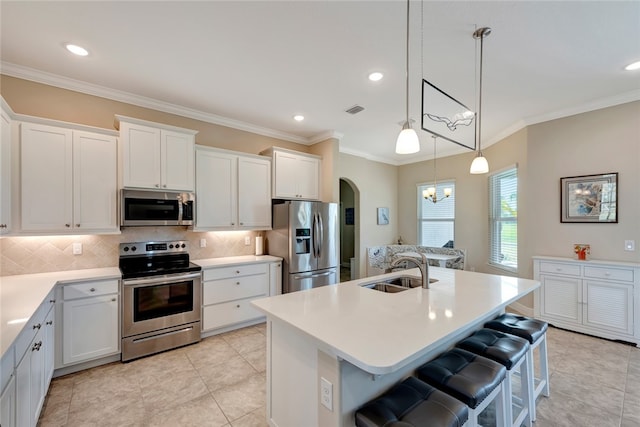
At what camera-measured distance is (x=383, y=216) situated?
6473 millimetres

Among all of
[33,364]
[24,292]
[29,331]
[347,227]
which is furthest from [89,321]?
[347,227]

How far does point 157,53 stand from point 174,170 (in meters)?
1.25

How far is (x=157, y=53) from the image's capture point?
2.43 m

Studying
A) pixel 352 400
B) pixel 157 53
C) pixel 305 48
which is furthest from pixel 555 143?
pixel 157 53

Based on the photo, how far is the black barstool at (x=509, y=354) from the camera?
1712 millimetres

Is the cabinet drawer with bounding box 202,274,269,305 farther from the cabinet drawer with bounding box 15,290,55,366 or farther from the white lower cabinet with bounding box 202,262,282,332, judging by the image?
the cabinet drawer with bounding box 15,290,55,366

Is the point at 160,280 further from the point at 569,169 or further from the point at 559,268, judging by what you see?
the point at 569,169

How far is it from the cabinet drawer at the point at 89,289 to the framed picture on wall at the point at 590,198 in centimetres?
543

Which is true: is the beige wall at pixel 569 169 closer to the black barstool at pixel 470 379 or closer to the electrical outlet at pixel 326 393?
the black barstool at pixel 470 379

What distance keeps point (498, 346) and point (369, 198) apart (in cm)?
455

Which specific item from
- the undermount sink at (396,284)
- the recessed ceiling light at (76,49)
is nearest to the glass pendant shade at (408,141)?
the undermount sink at (396,284)

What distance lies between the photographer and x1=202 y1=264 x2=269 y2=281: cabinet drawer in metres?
3.32

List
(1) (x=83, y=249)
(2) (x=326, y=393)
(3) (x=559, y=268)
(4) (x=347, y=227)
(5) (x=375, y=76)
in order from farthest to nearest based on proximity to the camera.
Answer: (4) (x=347, y=227) → (3) (x=559, y=268) → (1) (x=83, y=249) → (5) (x=375, y=76) → (2) (x=326, y=393)

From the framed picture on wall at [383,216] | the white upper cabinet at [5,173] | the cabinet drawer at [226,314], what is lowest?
the cabinet drawer at [226,314]
